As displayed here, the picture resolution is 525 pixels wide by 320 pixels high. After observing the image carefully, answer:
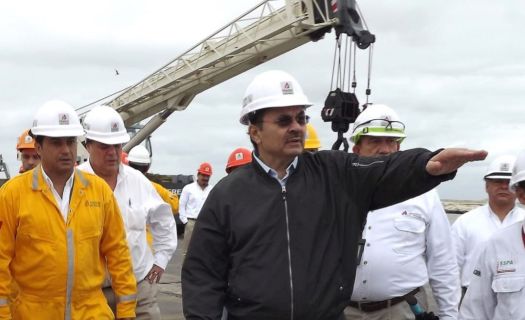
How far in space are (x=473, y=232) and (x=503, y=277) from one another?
8.32 ft

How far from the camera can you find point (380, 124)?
4195 millimetres

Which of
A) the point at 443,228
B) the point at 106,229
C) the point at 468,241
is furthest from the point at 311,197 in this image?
the point at 468,241

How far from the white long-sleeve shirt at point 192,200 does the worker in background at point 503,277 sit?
9244 millimetres

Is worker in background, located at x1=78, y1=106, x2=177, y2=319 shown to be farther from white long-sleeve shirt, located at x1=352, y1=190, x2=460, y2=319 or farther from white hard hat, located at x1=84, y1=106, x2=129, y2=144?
white long-sleeve shirt, located at x1=352, y1=190, x2=460, y2=319

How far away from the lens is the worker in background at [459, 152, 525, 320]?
3377mm

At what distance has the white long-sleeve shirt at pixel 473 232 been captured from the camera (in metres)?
5.86

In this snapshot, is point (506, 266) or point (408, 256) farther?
point (408, 256)

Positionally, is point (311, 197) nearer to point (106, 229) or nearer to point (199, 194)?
point (106, 229)

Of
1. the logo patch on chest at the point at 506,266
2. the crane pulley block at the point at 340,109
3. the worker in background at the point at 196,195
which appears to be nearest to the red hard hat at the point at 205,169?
the worker in background at the point at 196,195

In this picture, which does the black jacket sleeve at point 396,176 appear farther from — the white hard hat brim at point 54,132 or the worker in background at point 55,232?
the white hard hat brim at point 54,132

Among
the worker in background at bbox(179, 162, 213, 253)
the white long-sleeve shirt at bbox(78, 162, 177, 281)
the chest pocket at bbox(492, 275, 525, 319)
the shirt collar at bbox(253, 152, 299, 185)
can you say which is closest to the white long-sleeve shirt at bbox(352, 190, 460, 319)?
the chest pocket at bbox(492, 275, 525, 319)

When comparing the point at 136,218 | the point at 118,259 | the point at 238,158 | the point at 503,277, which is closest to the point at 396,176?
the point at 503,277

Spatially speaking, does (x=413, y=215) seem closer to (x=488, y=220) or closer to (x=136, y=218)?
(x=136, y=218)

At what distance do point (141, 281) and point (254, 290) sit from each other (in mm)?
2350
